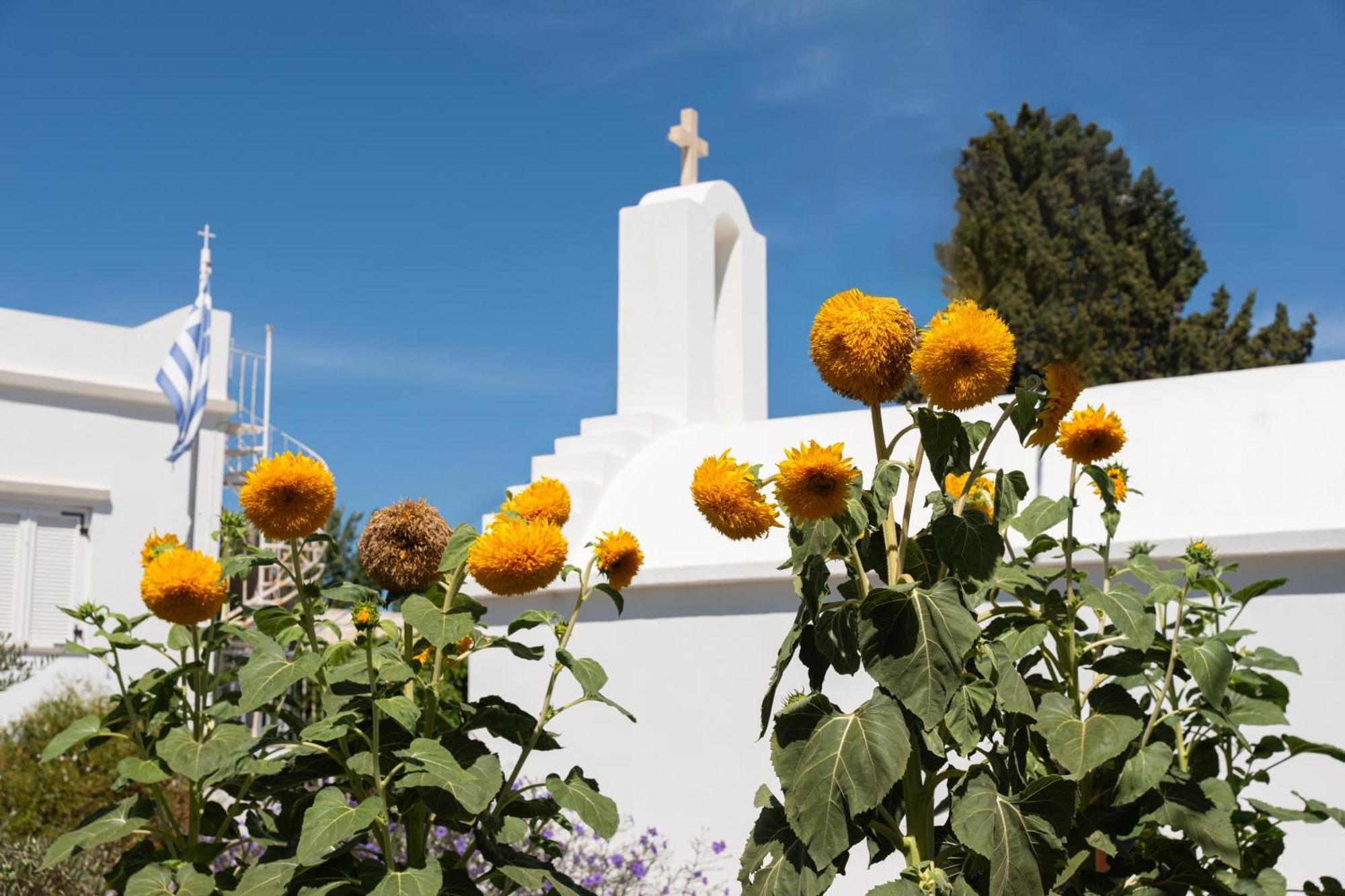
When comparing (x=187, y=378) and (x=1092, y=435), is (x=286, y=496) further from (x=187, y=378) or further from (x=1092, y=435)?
(x=187, y=378)

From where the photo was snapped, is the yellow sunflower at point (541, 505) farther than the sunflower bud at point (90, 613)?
No

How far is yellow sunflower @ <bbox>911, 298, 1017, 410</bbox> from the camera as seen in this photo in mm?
2686

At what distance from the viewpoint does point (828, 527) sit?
2.94 meters

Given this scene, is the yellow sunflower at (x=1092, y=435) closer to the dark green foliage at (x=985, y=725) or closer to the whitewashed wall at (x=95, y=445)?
the dark green foliage at (x=985, y=725)

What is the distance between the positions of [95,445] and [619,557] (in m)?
13.4

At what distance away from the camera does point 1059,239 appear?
7520 millimetres

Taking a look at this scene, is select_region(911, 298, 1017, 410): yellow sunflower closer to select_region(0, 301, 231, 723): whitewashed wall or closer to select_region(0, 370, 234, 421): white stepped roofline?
select_region(0, 301, 231, 723): whitewashed wall

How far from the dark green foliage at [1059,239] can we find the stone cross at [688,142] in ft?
6.40

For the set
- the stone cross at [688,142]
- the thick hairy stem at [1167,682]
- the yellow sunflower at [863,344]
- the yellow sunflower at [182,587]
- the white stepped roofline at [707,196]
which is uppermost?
the stone cross at [688,142]

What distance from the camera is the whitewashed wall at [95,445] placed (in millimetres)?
14445

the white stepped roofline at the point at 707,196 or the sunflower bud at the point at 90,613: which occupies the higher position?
the white stepped roofline at the point at 707,196

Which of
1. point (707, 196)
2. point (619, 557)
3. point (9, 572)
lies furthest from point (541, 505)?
point (9, 572)

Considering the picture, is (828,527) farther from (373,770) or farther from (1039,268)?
(1039,268)

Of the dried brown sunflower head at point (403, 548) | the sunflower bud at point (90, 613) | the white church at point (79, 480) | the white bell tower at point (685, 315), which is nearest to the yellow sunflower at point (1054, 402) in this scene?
the dried brown sunflower head at point (403, 548)
